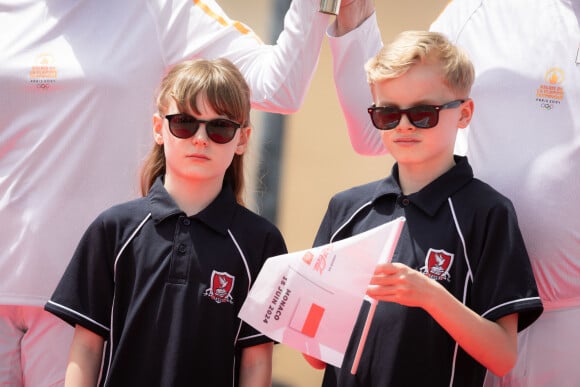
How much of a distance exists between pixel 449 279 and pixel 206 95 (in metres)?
0.79

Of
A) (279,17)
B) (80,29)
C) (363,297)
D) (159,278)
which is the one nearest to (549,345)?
(363,297)

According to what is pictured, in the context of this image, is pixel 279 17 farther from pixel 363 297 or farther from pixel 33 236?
pixel 363 297

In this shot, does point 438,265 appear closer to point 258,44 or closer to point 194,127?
point 194,127

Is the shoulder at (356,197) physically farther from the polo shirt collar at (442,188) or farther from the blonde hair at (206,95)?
the blonde hair at (206,95)

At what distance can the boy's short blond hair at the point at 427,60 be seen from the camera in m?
2.40

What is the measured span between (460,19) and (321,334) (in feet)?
3.43

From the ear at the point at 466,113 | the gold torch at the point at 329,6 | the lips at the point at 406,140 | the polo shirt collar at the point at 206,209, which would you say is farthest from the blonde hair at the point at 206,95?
the ear at the point at 466,113

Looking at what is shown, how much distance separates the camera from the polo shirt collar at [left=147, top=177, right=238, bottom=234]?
249 centimetres

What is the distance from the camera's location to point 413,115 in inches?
92.7

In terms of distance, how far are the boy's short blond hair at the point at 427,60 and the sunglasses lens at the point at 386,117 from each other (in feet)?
0.29

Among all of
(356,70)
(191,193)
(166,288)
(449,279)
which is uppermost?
(356,70)

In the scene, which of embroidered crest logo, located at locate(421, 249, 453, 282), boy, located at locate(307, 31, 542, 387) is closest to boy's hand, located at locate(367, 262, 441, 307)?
boy, located at locate(307, 31, 542, 387)

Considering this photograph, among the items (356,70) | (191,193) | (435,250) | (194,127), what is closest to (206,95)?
(194,127)

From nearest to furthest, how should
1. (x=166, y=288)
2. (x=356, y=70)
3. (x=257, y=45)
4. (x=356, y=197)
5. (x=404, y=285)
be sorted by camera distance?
(x=404, y=285) → (x=166, y=288) → (x=356, y=197) → (x=356, y=70) → (x=257, y=45)
